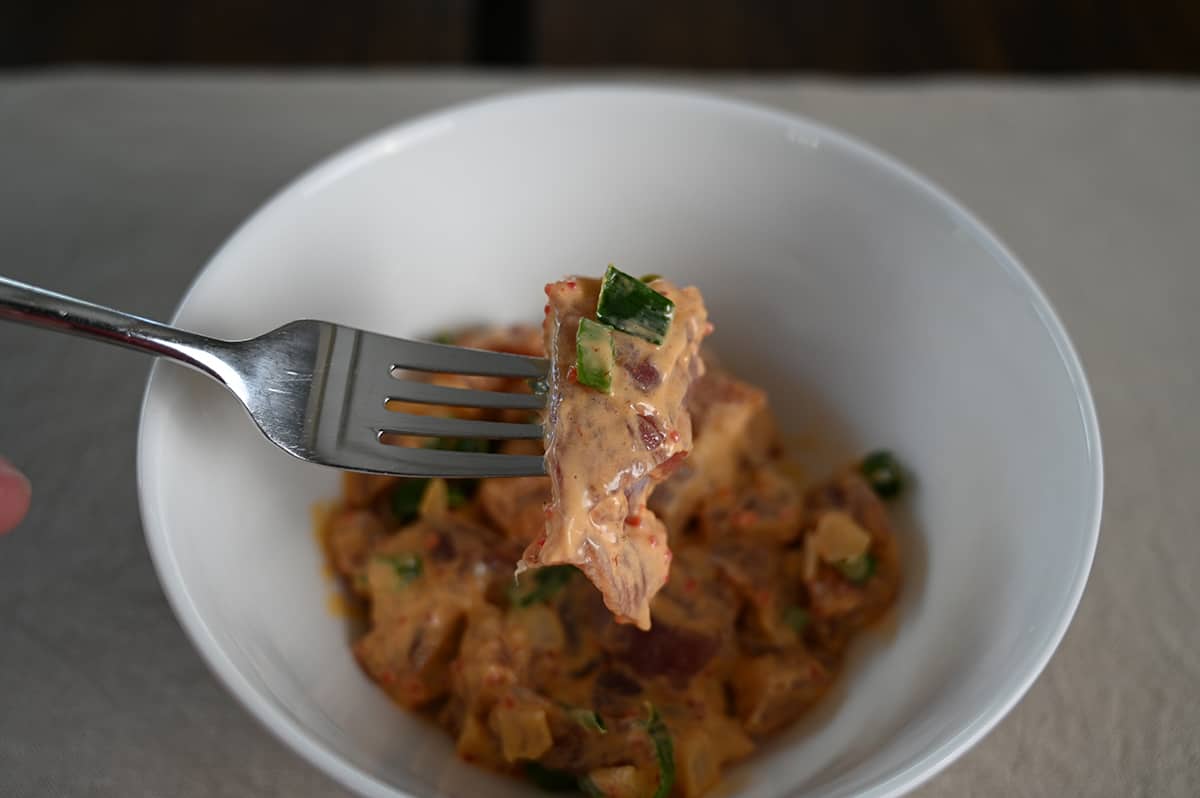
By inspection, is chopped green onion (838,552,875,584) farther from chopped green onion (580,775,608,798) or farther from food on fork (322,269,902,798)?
chopped green onion (580,775,608,798)

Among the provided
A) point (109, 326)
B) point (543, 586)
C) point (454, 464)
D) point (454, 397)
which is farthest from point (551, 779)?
point (109, 326)

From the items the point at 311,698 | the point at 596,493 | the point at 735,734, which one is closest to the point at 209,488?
the point at 311,698

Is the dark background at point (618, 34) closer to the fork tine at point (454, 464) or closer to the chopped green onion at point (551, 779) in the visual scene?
the fork tine at point (454, 464)

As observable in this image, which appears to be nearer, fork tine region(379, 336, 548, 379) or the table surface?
fork tine region(379, 336, 548, 379)

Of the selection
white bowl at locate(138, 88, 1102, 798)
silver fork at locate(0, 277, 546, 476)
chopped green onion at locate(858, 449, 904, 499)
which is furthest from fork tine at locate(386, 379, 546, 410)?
chopped green onion at locate(858, 449, 904, 499)

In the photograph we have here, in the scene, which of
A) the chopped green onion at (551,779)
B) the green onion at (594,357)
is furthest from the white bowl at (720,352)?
the green onion at (594,357)
